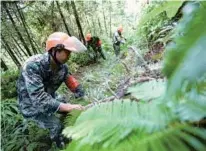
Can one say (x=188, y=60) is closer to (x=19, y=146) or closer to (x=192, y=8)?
(x=192, y=8)

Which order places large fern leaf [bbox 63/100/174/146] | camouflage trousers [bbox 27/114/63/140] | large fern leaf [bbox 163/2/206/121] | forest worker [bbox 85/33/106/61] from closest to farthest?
large fern leaf [bbox 163/2/206/121] < large fern leaf [bbox 63/100/174/146] < camouflage trousers [bbox 27/114/63/140] < forest worker [bbox 85/33/106/61]

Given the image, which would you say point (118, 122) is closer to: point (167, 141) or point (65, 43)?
point (167, 141)

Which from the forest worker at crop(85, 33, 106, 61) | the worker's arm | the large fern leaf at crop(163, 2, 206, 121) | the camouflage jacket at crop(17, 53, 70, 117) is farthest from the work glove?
the forest worker at crop(85, 33, 106, 61)

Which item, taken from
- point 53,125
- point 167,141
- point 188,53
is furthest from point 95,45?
point 188,53

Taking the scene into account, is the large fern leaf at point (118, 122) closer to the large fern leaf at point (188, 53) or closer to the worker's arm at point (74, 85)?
the large fern leaf at point (188, 53)

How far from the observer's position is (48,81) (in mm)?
4820

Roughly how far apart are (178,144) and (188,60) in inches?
15.6

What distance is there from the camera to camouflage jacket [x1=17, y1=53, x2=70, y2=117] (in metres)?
4.42

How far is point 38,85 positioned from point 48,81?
0.39 meters

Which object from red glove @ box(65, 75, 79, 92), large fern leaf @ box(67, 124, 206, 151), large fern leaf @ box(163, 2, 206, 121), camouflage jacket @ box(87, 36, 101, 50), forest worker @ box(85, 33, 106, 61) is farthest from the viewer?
camouflage jacket @ box(87, 36, 101, 50)

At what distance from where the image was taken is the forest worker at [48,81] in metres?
4.41

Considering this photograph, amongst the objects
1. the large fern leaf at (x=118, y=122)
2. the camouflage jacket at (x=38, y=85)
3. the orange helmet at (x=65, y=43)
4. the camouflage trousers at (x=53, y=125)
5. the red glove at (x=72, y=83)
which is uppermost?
the large fern leaf at (x=118, y=122)

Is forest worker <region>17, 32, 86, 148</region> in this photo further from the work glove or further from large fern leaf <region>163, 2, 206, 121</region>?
large fern leaf <region>163, 2, 206, 121</region>

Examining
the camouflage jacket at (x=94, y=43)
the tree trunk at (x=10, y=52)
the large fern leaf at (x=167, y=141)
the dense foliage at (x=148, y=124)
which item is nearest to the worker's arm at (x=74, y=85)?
the dense foliage at (x=148, y=124)
